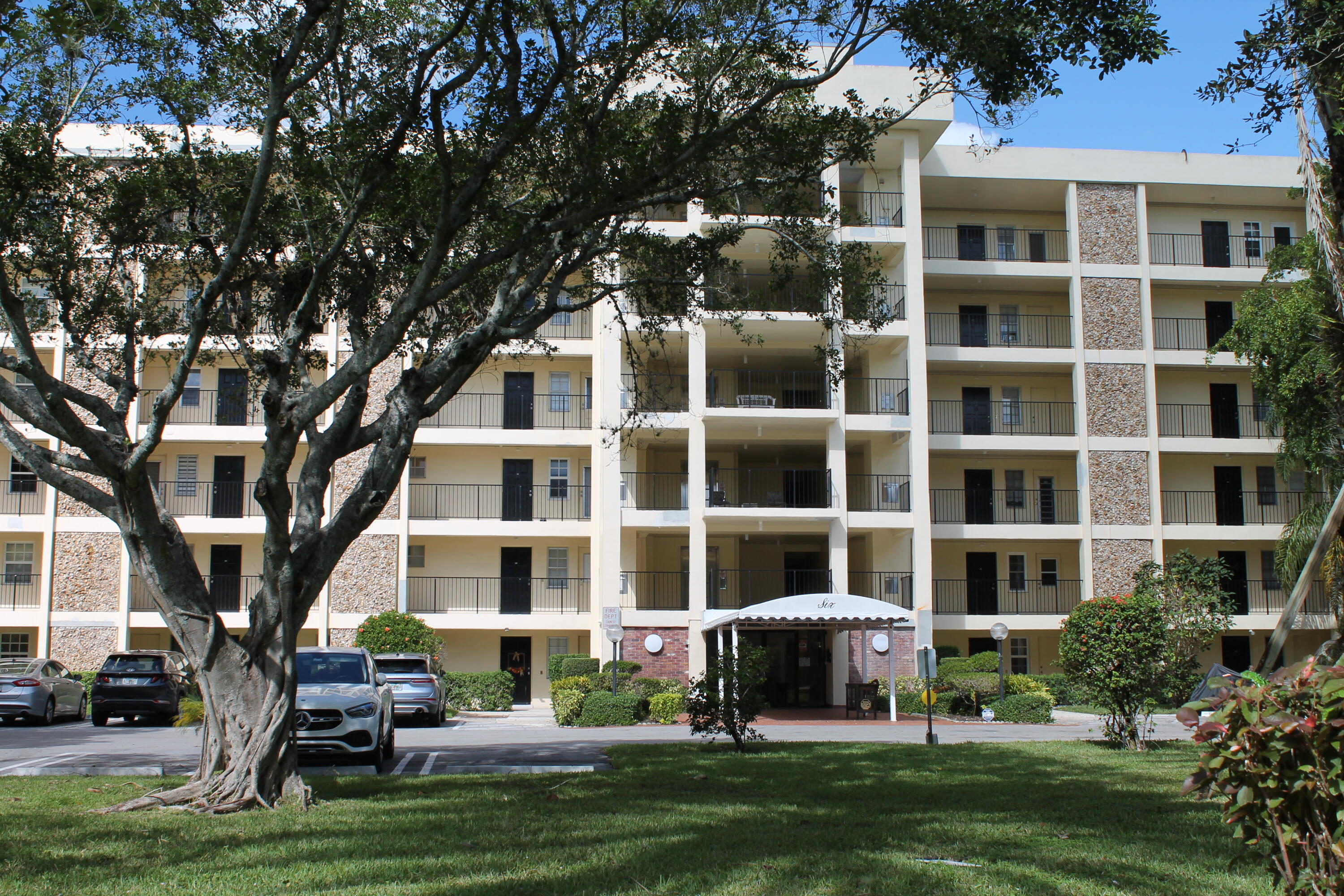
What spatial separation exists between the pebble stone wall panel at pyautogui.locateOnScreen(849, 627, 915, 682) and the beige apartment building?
3.4 inches

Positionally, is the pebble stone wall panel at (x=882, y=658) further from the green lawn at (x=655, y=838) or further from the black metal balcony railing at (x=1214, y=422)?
the green lawn at (x=655, y=838)

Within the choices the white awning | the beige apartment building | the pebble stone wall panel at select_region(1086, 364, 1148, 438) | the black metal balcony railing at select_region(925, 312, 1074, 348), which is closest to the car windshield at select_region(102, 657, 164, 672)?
the beige apartment building

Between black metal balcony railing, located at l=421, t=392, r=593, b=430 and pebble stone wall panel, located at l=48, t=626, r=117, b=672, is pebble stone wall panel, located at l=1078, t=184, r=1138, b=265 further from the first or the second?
pebble stone wall panel, located at l=48, t=626, r=117, b=672

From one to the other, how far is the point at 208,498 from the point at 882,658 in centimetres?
2017

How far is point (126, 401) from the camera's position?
1108cm

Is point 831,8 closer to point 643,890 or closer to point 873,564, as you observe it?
point 643,890

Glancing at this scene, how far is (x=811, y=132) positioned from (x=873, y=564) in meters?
22.9

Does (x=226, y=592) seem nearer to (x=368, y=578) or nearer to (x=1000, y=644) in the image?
(x=368, y=578)

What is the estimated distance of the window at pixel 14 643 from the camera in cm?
3297

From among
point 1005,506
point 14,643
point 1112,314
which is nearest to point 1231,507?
point 1005,506

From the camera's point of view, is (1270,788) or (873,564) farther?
(873,564)

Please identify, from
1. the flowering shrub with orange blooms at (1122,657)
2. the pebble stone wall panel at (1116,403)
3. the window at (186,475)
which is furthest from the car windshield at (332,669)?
the pebble stone wall panel at (1116,403)

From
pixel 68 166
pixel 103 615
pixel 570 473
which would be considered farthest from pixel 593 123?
pixel 103 615

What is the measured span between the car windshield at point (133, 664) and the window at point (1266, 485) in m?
31.7
